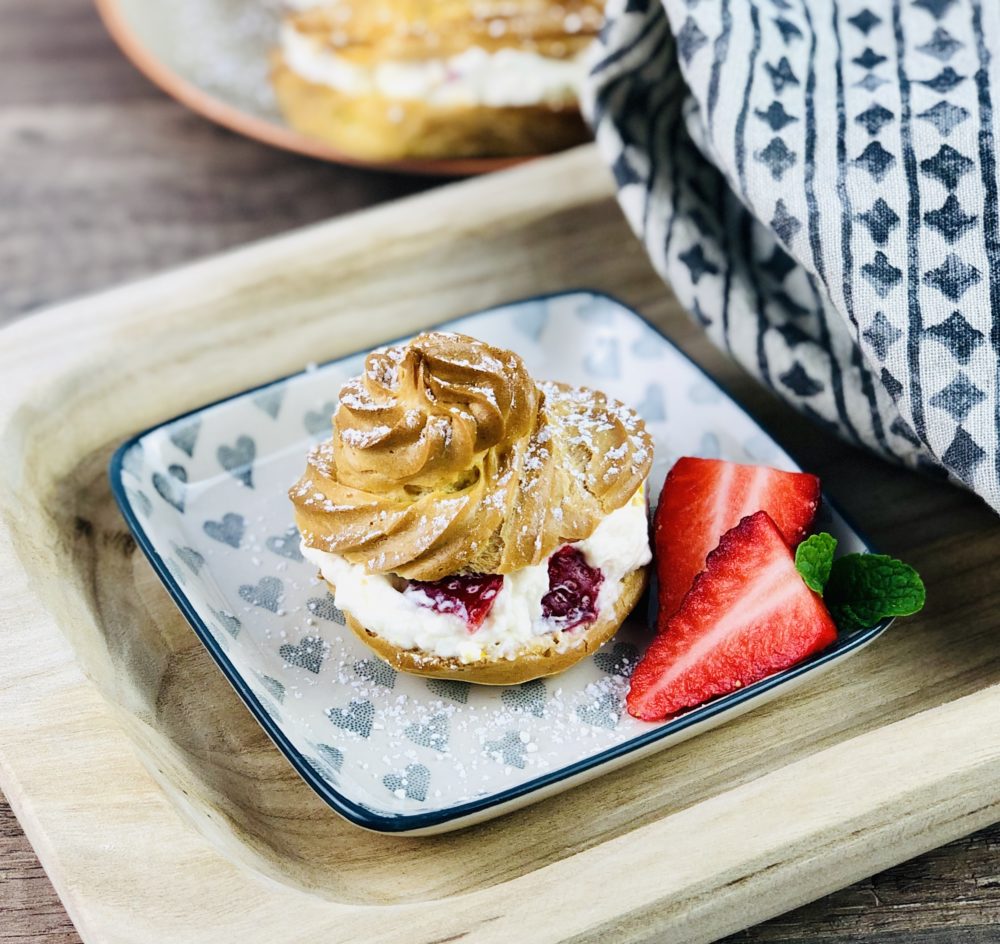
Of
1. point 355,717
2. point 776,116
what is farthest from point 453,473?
point 776,116

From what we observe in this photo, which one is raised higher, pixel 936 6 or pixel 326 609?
pixel 936 6

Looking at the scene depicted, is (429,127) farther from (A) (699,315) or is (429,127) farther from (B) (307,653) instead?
(B) (307,653)

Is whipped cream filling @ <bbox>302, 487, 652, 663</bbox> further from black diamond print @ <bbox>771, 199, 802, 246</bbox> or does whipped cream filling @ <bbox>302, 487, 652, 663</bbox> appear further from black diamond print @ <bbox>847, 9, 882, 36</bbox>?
black diamond print @ <bbox>847, 9, 882, 36</bbox>

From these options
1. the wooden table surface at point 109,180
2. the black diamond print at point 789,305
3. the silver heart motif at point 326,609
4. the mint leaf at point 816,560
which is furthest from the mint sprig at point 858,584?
the wooden table surface at point 109,180

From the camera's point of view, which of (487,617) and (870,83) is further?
(870,83)

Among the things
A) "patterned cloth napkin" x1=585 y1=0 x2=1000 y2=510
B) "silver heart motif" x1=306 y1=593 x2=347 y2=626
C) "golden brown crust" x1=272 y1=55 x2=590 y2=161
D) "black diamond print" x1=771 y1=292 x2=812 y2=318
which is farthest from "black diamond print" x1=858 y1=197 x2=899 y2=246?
"golden brown crust" x1=272 y1=55 x2=590 y2=161

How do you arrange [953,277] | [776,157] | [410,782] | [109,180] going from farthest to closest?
[109,180]
[776,157]
[953,277]
[410,782]

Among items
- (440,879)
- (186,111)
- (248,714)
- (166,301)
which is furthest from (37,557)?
(186,111)
